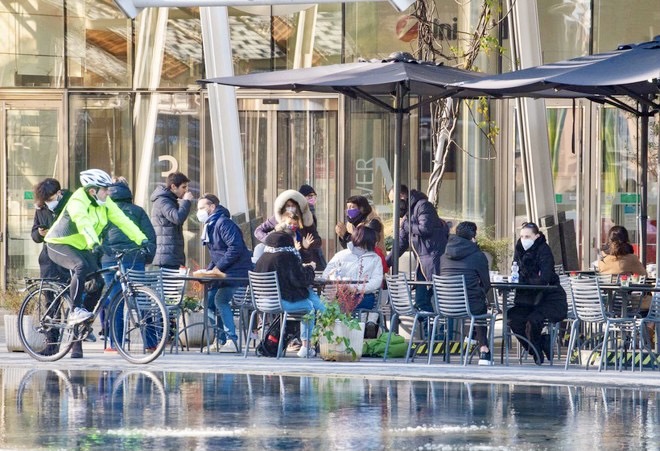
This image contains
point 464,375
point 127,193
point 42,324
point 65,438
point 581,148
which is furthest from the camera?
point 581,148

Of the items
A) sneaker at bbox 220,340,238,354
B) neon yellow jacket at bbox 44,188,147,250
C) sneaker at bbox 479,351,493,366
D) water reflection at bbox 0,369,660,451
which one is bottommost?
water reflection at bbox 0,369,660,451

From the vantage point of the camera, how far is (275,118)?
79.2ft

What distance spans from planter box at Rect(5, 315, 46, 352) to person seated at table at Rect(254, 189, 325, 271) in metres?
→ 2.41

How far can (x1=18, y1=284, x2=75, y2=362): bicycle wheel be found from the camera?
571 inches

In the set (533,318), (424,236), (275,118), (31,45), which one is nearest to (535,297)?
(533,318)

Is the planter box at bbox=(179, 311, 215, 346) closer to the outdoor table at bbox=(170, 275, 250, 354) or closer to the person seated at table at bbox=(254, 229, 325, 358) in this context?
the outdoor table at bbox=(170, 275, 250, 354)

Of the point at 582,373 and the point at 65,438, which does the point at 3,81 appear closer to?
the point at 582,373

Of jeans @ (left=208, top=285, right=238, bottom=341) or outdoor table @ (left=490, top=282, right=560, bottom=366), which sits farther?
jeans @ (left=208, top=285, right=238, bottom=341)

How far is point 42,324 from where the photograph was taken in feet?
47.7

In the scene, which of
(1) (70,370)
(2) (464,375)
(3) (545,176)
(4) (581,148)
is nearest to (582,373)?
(2) (464,375)

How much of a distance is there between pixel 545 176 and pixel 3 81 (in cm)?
902

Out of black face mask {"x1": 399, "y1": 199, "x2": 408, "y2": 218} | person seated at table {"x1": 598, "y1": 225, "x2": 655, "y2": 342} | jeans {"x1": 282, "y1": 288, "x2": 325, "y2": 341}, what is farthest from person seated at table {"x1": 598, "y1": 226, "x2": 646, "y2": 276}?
jeans {"x1": 282, "y1": 288, "x2": 325, "y2": 341}

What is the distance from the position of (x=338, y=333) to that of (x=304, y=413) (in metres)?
→ 4.06

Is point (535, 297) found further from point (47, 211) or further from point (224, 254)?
point (47, 211)
